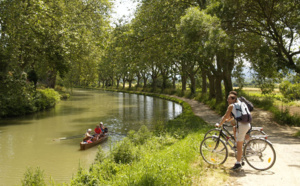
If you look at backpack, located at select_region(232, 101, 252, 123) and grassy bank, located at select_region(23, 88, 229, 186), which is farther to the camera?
backpack, located at select_region(232, 101, 252, 123)

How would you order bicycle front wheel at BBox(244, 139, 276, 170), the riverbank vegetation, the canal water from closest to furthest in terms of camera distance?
bicycle front wheel at BBox(244, 139, 276, 170) < the canal water < the riverbank vegetation

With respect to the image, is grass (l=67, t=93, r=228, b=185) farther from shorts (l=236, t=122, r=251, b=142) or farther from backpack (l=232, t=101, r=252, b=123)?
backpack (l=232, t=101, r=252, b=123)

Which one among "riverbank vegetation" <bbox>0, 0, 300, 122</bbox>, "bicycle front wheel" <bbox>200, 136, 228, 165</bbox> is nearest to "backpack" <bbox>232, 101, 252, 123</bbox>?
"bicycle front wheel" <bbox>200, 136, 228, 165</bbox>

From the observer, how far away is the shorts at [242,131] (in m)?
5.95

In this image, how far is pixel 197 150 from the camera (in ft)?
25.6

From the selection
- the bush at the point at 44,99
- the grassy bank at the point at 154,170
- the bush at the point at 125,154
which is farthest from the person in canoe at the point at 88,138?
the bush at the point at 44,99

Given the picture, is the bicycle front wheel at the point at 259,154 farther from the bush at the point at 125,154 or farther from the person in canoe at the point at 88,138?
the person in canoe at the point at 88,138

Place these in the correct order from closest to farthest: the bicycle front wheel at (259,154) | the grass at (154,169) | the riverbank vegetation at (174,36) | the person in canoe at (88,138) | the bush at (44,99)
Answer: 1. the grass at (154,169)
2. the bicycle front wheel at (259,154)
3. the person in canoe at (88,138)
4. the riverbank vegetation at (174,36)
5. the bush at (44,99)

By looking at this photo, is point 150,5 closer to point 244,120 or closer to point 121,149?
point 121,149

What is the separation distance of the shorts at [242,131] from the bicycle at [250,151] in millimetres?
315

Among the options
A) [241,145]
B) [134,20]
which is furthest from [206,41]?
[241,145]

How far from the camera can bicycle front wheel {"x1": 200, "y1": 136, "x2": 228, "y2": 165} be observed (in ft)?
21.3

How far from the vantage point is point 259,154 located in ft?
20.1

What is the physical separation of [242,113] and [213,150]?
4.75 feet
